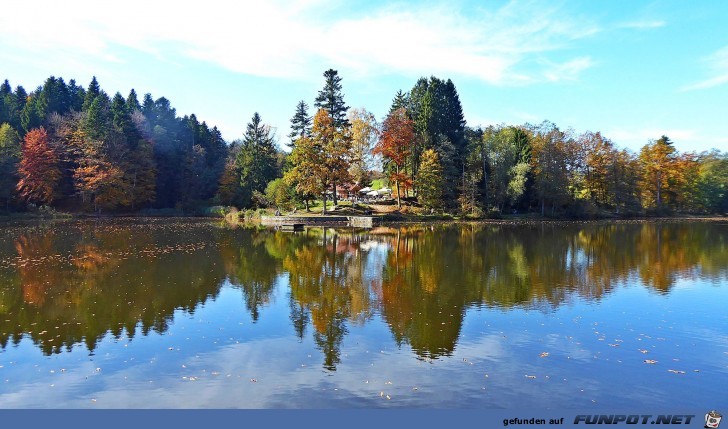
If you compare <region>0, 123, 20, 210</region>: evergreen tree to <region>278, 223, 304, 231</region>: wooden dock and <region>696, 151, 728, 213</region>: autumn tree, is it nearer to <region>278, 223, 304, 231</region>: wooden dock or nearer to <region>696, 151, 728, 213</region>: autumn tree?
<region>278, 223, 304, 231</region>: wooden dock

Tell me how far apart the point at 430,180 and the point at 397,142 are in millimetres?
7720

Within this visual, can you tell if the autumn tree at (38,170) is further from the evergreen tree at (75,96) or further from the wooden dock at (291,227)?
the wooden dock at (291,227)

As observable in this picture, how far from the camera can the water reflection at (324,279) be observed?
11.5 metres

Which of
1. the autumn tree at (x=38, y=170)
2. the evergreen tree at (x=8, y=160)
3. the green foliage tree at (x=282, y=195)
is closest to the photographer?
the evergreen tree at (x=8, y=160)

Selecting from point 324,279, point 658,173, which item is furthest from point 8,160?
point 658,173

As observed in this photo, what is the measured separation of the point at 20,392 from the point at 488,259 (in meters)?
20.1

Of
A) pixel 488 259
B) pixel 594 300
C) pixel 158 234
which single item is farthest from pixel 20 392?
pixel 158 234

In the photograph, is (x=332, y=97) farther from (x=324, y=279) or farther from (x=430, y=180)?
(x=324, y=279)

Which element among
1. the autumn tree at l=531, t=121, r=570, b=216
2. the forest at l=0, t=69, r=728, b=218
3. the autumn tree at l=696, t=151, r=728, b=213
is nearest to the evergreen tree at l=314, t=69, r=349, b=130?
the forest at l=0, t=69, r=728, b=218

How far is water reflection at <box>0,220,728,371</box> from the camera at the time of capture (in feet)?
37.9

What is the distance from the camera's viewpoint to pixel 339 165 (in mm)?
53188

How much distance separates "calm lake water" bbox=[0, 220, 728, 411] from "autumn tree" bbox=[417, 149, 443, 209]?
32871 mm

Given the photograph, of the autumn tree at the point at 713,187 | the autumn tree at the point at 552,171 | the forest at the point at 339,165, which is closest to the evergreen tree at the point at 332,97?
the forest at the point at 339,165

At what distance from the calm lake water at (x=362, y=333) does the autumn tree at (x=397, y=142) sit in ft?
121
